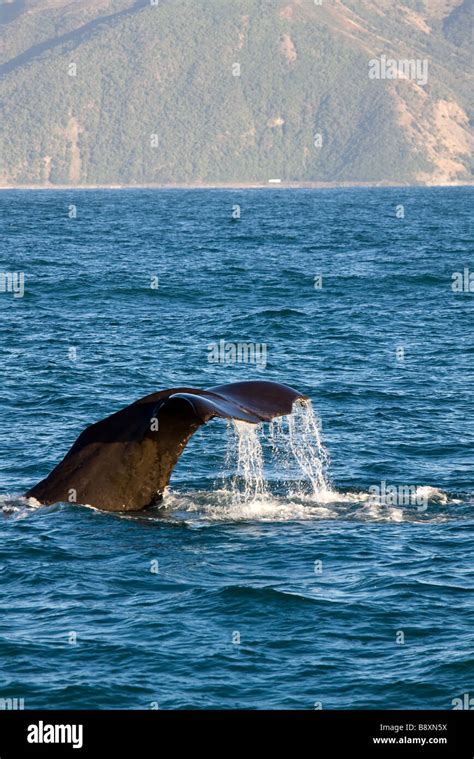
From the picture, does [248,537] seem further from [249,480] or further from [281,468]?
[281,468]

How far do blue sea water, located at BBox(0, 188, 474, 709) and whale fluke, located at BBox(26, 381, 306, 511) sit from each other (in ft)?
1.28

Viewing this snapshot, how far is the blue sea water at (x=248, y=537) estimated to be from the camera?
11.3m

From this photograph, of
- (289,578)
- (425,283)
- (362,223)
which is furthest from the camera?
(362,223)

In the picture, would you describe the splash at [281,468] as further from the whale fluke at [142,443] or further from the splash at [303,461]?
the whale fluke at [142,443]

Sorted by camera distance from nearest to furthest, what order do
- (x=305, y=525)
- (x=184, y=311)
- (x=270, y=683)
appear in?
1. (x=270, y=683)
2. (x=305, y=525)
3. (x=184, y=311)

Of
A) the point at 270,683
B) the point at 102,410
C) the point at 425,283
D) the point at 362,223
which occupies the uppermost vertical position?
the point at 362,223

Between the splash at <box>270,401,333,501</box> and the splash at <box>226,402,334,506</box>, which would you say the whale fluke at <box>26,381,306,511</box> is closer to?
the splash at <box>226,402,334,506</box>

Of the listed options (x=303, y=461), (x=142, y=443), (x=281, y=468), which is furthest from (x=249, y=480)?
(x=142, y=443)

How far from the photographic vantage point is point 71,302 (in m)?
40.6

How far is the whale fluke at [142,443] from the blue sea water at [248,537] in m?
0.39

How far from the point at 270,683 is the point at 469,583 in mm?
3489
